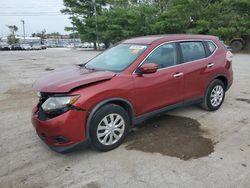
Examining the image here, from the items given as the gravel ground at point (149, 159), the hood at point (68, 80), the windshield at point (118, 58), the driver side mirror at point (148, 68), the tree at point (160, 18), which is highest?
the tree at point (160, 18)

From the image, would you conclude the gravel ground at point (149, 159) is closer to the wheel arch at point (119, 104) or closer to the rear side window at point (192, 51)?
the wheel arch at point (119, 104)

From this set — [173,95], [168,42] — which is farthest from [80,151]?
[168,42]

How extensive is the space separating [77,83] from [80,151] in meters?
1.05

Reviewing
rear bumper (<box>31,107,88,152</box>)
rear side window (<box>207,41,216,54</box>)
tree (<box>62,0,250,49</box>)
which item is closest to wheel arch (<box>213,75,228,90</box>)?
rear side window (<box>207,41,216,54</box>)

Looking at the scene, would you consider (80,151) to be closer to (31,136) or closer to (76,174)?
(76,174)

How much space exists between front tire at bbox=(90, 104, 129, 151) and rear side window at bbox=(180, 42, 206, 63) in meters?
1.72

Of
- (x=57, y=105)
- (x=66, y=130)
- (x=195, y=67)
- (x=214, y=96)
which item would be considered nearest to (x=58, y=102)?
(x=57, y=105)

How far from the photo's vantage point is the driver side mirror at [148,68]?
3.89 meters

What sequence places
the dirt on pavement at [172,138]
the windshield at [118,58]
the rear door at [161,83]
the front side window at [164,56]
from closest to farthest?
the dirt on pavement at [172,138] < the rear door at [161,83] < the windshield at [118,58] < the front side window at [164,56]

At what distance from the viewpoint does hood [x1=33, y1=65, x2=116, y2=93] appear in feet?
11.3

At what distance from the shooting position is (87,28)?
39281 millimetres

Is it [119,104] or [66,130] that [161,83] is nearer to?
[119,104]

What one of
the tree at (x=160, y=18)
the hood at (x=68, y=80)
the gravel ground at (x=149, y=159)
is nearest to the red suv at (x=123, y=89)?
the hood at (x=68, y=80)

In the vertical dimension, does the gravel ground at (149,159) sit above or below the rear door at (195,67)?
below
